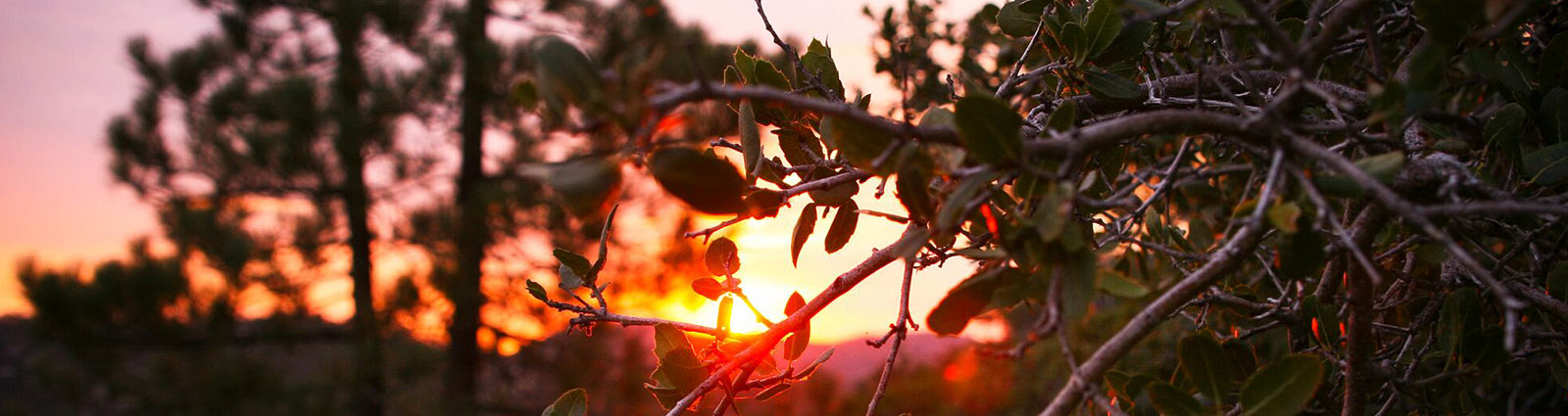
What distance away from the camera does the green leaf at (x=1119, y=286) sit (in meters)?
0.42

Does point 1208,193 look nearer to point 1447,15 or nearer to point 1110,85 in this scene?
point 1110,85

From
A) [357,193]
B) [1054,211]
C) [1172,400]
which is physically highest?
[357,193]

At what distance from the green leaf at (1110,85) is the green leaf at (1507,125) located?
262 millimetres

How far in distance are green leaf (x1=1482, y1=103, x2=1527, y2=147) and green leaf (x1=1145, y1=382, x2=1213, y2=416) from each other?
1.36 ft

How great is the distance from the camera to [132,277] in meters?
6.13

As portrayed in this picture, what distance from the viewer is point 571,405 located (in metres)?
0.65

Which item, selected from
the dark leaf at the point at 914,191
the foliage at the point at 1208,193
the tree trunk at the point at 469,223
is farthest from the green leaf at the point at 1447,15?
the tree trunk at the point at 469,223

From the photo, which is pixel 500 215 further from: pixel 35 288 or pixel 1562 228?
pixel 1562 228

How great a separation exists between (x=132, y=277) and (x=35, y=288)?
55 centimetres

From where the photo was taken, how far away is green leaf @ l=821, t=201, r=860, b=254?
2.28 ft

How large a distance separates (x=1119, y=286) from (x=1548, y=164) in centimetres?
47

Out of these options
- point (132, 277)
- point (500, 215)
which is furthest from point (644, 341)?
point (132, 277)

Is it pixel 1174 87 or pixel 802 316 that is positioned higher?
pixel 1174 87

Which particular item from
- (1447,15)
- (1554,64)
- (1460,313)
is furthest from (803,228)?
(1554,64)
